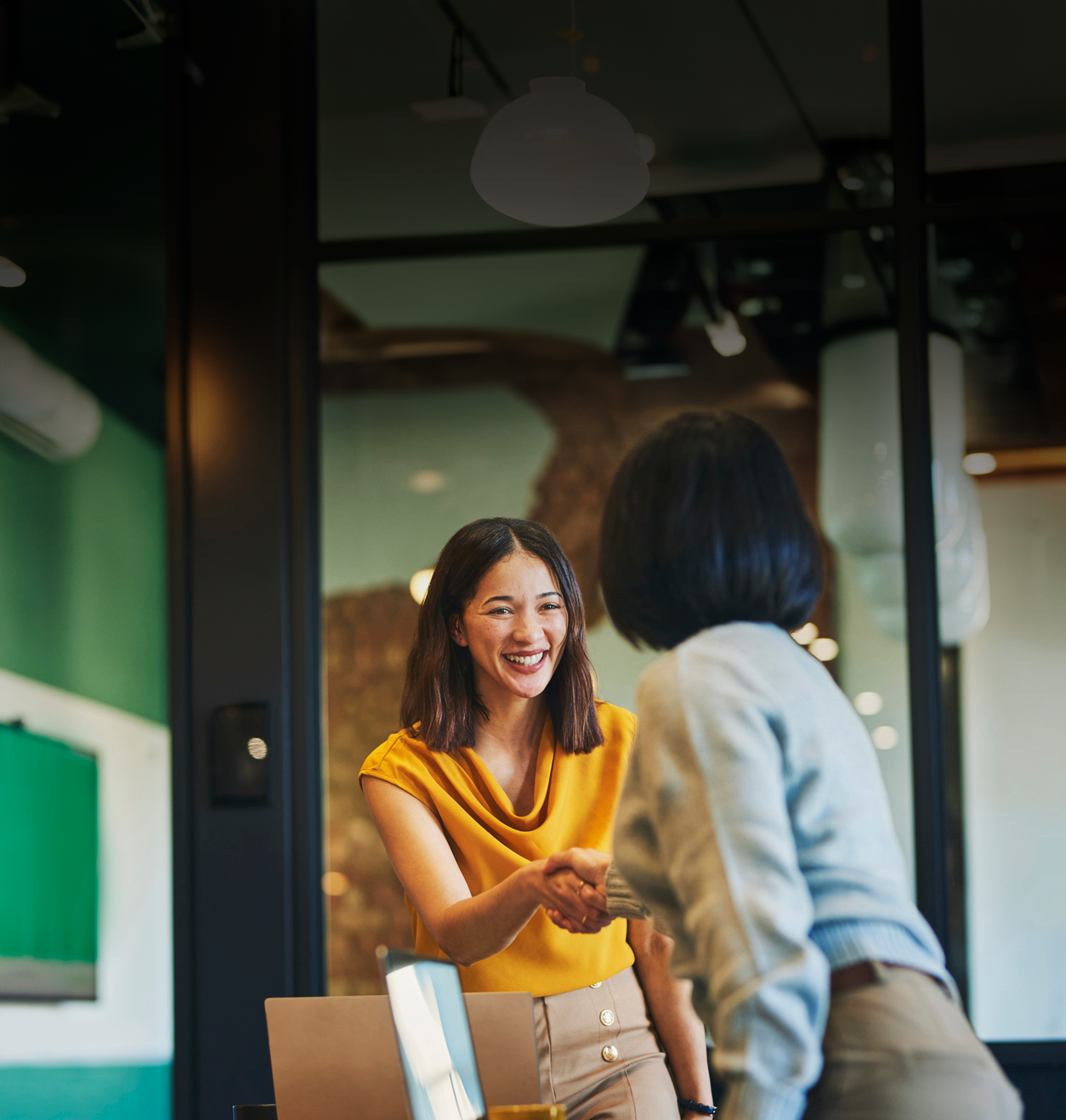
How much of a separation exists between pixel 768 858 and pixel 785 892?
0.06 m

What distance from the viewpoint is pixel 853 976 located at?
1763 millimetres

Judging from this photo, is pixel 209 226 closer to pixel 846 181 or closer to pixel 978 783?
pixel 846 181

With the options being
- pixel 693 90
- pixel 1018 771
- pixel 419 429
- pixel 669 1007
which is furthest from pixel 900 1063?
pixel 693 90

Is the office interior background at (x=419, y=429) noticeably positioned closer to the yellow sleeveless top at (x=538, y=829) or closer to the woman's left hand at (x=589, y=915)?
the yellow sleeveless top at (x=538, y=829)

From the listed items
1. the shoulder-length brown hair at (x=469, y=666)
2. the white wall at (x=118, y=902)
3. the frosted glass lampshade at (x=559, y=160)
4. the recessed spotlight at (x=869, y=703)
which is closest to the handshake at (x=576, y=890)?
the shoulder-length brown hair at (x=469, y=666)

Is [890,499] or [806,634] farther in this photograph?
[890,499]

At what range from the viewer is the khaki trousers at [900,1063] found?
1.73 metres

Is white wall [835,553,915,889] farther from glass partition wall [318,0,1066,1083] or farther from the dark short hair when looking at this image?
the dark short hair

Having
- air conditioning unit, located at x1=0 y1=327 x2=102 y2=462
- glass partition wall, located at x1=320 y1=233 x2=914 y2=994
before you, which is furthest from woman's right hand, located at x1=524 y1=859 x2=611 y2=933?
air conditioning unit, located at x1=0 y1=327 x2=102 y2=462

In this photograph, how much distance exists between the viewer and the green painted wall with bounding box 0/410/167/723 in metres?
3.13

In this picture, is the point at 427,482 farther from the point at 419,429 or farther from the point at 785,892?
the point at 785,892

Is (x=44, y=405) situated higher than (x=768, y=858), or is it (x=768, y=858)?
(x=44, y=405)

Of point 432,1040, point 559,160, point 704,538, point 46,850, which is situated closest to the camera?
point 432,1040

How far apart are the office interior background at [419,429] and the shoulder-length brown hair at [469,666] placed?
0.37 meters
